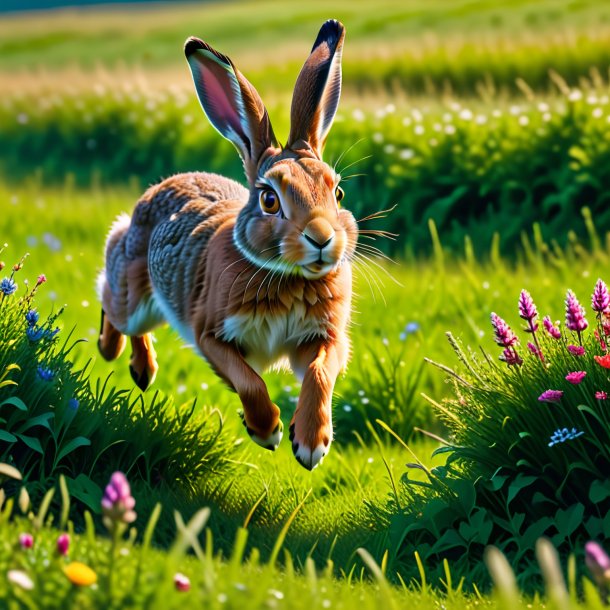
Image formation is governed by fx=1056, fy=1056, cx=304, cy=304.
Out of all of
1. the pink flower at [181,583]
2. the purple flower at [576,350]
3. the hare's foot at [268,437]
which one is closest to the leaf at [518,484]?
the purple flower at [576,350]

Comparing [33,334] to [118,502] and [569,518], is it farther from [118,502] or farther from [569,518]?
[569,518]

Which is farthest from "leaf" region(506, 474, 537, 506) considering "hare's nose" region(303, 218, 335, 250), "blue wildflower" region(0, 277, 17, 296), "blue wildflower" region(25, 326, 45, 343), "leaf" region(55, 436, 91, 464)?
"blue wildflower" region(0, 277, 17, 296)

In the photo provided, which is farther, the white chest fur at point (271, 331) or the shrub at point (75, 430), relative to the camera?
the white chest fur at point (271, 331)

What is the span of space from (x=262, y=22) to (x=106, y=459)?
24.4 meters

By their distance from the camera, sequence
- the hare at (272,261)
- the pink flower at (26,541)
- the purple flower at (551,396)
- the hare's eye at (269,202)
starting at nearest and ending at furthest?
the pink flower at (26,541)
the purple flower at (551,396)
the hare at (272,261)
the hare's eye at (269,202)

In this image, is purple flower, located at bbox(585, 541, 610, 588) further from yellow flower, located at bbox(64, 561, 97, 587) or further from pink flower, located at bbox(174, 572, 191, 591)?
yellow flower, located at bbox(64, 561, 97, 587)

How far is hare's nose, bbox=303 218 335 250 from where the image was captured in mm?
4211

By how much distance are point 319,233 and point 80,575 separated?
176cm

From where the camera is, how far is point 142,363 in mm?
6402

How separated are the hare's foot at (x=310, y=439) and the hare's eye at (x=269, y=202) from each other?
86 centimetres

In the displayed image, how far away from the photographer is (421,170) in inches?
415

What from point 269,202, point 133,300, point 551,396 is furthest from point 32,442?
point 551,396

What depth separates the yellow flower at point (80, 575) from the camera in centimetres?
297

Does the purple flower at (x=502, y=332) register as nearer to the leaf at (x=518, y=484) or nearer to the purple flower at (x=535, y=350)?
the purple flower at (x=535, y=350)
